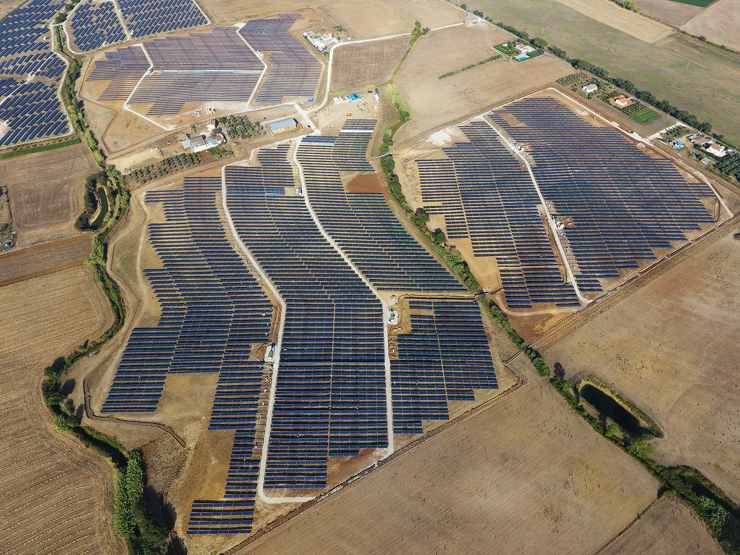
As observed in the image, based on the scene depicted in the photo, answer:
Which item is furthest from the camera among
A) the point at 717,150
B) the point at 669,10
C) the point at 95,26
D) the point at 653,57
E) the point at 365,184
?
the point at 669,10

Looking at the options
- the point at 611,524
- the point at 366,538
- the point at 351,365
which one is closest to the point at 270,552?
the point at 366,538

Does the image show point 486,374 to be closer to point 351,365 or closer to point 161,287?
point 351,365

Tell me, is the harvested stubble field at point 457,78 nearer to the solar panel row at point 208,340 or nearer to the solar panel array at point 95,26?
the solar panel row at point 208,340

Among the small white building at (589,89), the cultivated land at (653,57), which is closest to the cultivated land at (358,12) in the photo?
the cultivated land at (653,57)

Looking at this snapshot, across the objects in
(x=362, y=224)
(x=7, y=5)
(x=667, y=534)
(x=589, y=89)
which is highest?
(x=589, y=89)

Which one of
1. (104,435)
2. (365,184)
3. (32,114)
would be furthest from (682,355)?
(32,114)

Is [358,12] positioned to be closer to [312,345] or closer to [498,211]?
[498,211]
